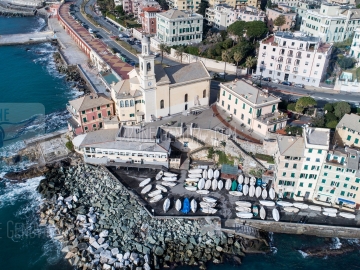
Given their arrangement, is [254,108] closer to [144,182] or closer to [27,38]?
[144,182]

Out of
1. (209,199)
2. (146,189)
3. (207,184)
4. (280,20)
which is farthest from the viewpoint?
(280,20)

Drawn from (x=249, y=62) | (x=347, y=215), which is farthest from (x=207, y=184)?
(x=249, y=62)

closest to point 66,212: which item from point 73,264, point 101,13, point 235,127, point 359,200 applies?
point 73,264

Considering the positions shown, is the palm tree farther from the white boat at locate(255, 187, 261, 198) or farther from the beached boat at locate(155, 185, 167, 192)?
the beached boat at locate(155, 185, 167, 192)

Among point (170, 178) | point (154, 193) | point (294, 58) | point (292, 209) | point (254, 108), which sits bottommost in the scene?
point (292, 209)

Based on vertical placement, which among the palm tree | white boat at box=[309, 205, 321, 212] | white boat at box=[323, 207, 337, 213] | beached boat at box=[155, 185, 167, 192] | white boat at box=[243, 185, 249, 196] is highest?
the palm tree

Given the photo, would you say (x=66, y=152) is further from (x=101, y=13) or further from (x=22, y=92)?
(x=101, y=13)

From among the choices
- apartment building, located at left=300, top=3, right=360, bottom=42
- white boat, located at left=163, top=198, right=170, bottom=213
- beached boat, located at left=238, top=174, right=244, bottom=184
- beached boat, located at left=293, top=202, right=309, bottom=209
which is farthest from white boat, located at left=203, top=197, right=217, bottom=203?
apartment building, located at left=300, top=3, right=360, bottom=42
